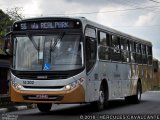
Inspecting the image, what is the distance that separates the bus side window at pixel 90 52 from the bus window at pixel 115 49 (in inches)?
102

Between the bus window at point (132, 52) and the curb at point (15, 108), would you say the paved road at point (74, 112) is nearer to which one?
the curb at point (15, 108)

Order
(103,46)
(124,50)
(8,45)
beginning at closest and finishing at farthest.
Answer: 1. (8,45)
2. (103,46)
3. (124,50)

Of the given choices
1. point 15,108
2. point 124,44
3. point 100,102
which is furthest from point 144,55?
point 100,102

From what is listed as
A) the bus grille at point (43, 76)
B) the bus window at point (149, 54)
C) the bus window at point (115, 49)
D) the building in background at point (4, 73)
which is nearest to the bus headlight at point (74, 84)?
the bus grille at point (43, 76)

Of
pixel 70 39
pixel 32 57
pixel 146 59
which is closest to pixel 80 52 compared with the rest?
pixel 70 39

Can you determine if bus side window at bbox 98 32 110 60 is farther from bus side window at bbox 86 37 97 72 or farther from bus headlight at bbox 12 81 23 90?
bus headlight at bbox 12 81 23 90

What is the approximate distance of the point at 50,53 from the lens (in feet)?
53.2

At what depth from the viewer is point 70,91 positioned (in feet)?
52.4

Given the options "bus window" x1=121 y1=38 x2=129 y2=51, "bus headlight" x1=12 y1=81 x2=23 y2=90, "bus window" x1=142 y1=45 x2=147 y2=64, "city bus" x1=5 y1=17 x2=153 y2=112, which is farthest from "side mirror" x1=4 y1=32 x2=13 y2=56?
"bus window" x1=142 y1=45 x2=147 y2=64

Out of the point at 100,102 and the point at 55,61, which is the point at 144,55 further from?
the point at 55,61

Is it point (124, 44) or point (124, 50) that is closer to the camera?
point (124, 50)

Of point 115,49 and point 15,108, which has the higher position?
point 115,49

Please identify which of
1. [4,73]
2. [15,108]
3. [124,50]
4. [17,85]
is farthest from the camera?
[4,73]

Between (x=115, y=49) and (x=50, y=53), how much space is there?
495cm
